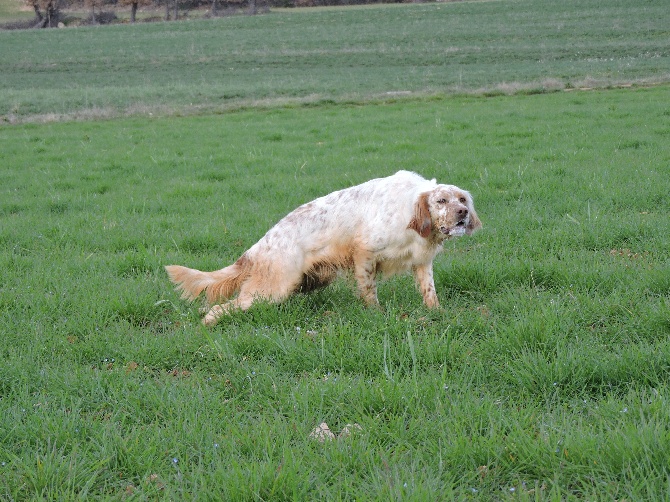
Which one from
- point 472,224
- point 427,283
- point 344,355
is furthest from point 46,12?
point 344,355

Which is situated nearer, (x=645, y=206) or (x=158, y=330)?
(x=158, y=330)

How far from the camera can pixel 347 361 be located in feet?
13.4

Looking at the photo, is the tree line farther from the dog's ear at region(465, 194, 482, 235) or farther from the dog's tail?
the dog's ear at region(465, 194, 482, 235)

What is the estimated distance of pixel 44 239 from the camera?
757cm

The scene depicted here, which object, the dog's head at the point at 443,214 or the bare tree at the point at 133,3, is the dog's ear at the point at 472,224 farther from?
the bare tree at the point at 133,3

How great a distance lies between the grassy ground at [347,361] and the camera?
9.50 ft

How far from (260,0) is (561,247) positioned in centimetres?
7603

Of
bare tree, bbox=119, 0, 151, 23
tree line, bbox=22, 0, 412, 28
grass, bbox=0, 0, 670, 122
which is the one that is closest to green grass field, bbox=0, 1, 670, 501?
grass, bbox=0, 0, 670, 122

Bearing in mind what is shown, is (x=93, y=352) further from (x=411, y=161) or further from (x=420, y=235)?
(x=411, y=161)

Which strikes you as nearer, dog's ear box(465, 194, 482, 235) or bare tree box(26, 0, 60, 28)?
dog's ear box(465, 194, 482, 235)

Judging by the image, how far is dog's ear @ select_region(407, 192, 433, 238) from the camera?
4.93 metres

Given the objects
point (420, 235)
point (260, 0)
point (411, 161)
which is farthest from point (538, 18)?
point (420, 235)

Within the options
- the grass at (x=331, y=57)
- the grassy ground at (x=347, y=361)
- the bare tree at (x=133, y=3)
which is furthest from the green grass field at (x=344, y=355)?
the bare tree at (x=133, y=3)

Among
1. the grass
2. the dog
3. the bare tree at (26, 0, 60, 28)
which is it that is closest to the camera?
the dog
